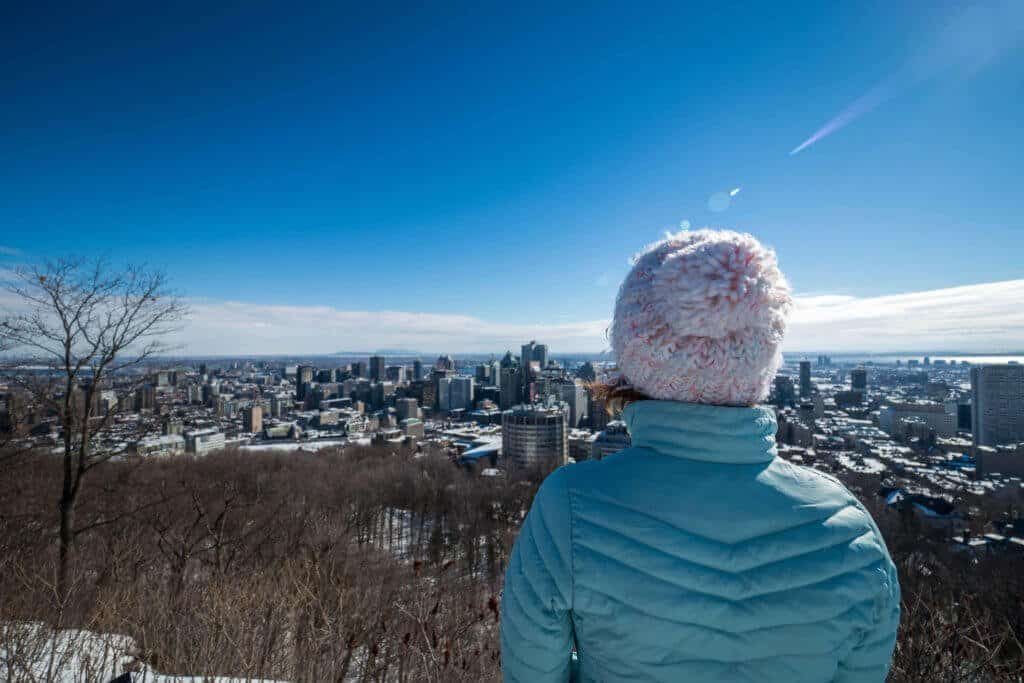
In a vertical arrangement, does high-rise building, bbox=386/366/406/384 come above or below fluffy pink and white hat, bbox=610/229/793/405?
below

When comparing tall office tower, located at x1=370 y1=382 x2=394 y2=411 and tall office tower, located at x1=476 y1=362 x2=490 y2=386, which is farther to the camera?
tall office tower, located at x1=476 y1=362 x2=490 y2=386

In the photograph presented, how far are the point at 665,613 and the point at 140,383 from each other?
7.52 m

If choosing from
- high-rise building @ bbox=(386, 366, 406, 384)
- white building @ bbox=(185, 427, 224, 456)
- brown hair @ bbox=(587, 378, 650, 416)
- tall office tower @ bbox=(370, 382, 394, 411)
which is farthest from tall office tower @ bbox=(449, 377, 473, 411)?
brown hair @ bbox=(587, 378, 650, 416)

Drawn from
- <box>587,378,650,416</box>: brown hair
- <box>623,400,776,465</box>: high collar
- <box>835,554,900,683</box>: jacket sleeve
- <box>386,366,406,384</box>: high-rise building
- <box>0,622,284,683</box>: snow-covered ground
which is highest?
<box>587,378,650,416</box>: brown hair

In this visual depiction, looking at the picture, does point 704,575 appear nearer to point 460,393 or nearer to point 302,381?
point 460,393

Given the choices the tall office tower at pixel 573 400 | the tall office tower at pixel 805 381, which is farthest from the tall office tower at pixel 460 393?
the tall office tower at pixel 805 381

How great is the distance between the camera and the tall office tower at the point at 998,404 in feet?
44.6

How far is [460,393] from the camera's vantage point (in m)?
49.4

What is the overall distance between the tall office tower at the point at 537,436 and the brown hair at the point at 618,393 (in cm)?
2180

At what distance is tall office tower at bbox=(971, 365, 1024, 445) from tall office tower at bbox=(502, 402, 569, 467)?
15653 millimetres

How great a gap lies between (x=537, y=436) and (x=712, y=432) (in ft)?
75.3

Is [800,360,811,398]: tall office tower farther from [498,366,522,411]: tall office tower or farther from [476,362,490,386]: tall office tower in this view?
[476,362,490,386]: tall office tower

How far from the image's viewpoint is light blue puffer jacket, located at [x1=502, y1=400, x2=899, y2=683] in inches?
27.6

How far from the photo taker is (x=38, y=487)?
31.7 feet
